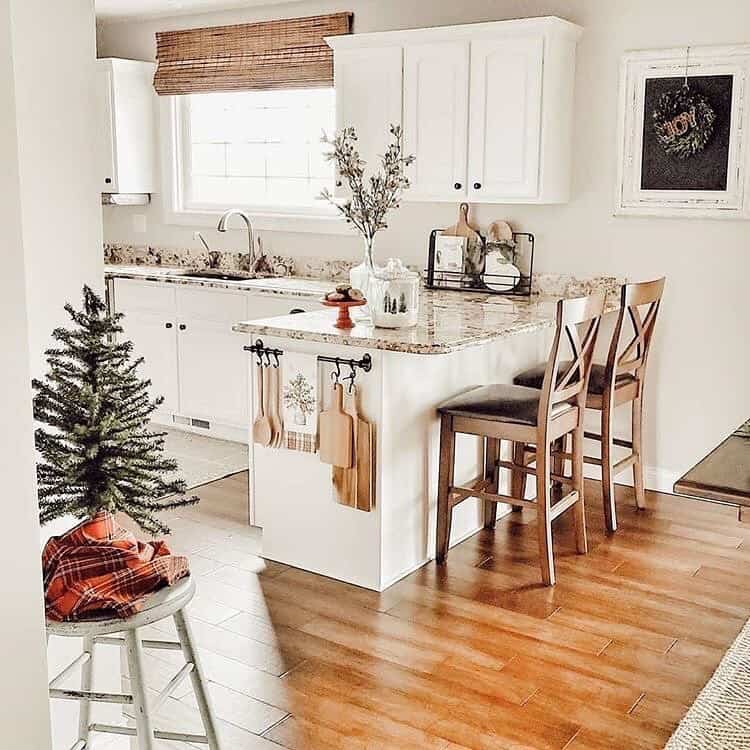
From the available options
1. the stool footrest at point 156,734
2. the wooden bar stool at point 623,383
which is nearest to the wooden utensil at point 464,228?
the wooden bar stool at point 623,383

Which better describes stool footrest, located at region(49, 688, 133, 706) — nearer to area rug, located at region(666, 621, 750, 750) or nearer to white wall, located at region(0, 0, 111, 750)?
white wall, located at region(0, 0, 111, 750)

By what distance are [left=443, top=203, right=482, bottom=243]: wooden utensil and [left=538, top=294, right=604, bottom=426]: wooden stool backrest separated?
1.35 meters

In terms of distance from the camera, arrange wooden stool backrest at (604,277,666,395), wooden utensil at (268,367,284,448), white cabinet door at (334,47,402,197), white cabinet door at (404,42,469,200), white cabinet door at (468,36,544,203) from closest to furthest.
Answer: wooden utensil at (268,367,284,448) → wooden stool backrest at (604,277,666,395) → white cabinet door at (468,36,544,203) → white cabinet door at (404,42,469,200) → white cabinet door at (334,47,402,197)

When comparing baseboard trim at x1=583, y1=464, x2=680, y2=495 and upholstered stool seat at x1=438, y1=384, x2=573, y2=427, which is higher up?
upholstered stool seat at x1=438, y1=384, x2=573, y2=427

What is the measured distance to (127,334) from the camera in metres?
5.95

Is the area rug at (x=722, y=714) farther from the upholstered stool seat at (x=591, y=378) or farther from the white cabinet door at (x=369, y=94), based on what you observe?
the white cabinet door at (x=369, y=94)

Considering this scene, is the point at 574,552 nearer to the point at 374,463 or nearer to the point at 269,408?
the point at 374,463

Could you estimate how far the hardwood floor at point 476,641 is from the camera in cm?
265

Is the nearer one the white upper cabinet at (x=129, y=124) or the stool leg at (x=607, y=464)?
the stool leg at (x=607, y=464)

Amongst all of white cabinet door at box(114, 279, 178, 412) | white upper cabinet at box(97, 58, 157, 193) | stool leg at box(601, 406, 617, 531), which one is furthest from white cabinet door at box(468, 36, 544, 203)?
white upper cabinet at box(97, 58, 157, 193)

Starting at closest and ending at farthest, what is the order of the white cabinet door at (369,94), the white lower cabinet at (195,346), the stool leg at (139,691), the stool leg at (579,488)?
the stool leg at (139,691)
the stool leg at (579,488)
the white cabinet door at (369,94)
the white lower cabinet at (195,346)

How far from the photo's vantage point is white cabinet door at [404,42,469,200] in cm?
463

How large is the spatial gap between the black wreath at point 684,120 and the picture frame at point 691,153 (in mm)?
11

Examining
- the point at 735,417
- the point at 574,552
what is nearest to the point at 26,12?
the point at 574,552
